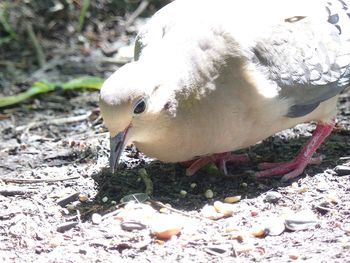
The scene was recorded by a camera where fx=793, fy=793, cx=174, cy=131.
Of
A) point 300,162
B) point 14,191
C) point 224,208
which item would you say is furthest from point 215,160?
point 14,191

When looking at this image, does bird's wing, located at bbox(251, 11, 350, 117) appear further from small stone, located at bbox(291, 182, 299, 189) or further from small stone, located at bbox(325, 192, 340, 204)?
small stone, located at bbox(325, 192, 340, 204)

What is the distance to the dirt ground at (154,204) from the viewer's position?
371cm

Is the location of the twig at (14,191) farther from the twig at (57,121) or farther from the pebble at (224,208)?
the twig at (57,121)

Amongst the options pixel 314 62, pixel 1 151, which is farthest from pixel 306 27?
pixel 1 151

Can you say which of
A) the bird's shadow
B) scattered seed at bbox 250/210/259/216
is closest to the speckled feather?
the bird's shadow

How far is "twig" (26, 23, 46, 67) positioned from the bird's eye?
3.19 m

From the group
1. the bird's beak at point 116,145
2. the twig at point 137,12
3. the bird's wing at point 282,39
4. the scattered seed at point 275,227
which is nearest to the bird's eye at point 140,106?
the bird's beak at point 116,145

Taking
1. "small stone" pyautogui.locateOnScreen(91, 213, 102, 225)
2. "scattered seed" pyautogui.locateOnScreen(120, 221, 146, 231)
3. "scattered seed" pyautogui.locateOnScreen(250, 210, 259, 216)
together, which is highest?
"scattered seed" pyautogui.locateOnScreen(120, 221, 146, 231)

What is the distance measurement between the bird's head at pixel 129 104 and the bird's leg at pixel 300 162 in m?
0.84

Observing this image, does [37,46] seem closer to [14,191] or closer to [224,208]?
[14,191]

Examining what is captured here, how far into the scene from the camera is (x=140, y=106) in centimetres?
393

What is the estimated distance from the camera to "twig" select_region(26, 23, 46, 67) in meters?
7.01

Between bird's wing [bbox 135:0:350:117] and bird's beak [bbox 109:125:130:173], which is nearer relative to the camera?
bird's beak [bbox 109:125:130:173]

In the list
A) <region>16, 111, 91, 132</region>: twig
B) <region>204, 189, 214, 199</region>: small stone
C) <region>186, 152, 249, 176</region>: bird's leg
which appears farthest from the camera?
<region>16, 111, 91, 132</region>: twig
